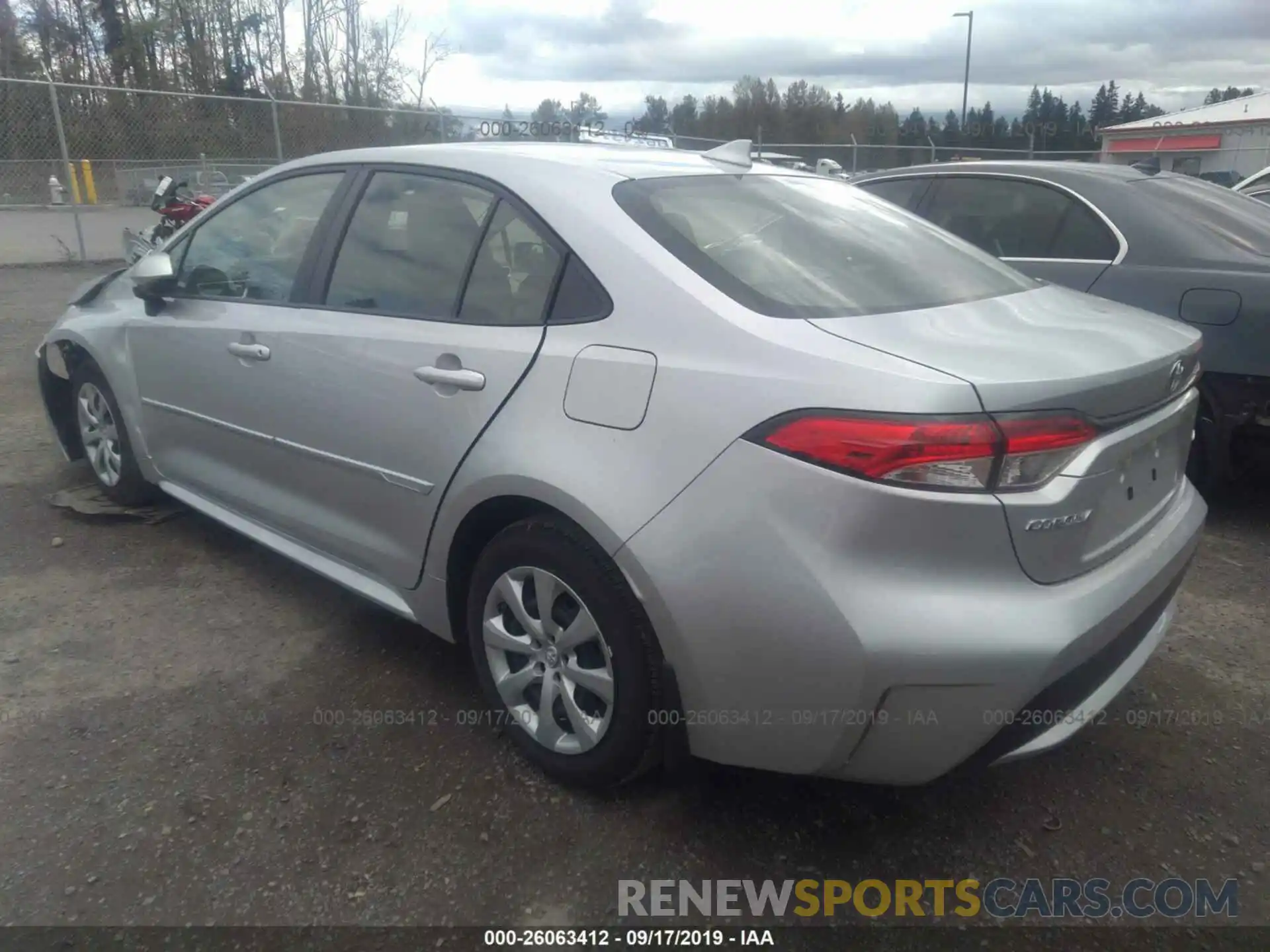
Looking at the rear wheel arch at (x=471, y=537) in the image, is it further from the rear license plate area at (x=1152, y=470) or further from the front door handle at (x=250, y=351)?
the rear license plate area at (x=1152, y=470)

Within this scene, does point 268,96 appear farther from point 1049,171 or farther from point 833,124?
point 1049,171

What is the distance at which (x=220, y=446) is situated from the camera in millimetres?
3619

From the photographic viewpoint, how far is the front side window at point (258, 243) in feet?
11.0

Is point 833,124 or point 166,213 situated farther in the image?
point 833,124

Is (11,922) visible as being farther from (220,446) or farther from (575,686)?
(220,446)

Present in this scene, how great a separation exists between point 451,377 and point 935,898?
1.74 meters

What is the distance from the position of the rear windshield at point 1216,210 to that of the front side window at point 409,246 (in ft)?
11.0

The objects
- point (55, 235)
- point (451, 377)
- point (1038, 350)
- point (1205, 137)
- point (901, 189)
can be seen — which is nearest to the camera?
point (1038, 350)

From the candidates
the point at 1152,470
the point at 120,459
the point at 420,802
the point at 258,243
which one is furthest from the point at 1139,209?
the point at 120,459

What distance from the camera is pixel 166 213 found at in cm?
968

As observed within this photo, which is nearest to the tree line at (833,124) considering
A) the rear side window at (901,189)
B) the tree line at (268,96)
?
the tree line at (268,96)

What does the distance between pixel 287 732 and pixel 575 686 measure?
959 mm

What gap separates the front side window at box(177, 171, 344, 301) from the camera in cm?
335

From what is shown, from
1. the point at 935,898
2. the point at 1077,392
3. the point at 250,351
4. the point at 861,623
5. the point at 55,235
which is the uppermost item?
the point at 1077,392
